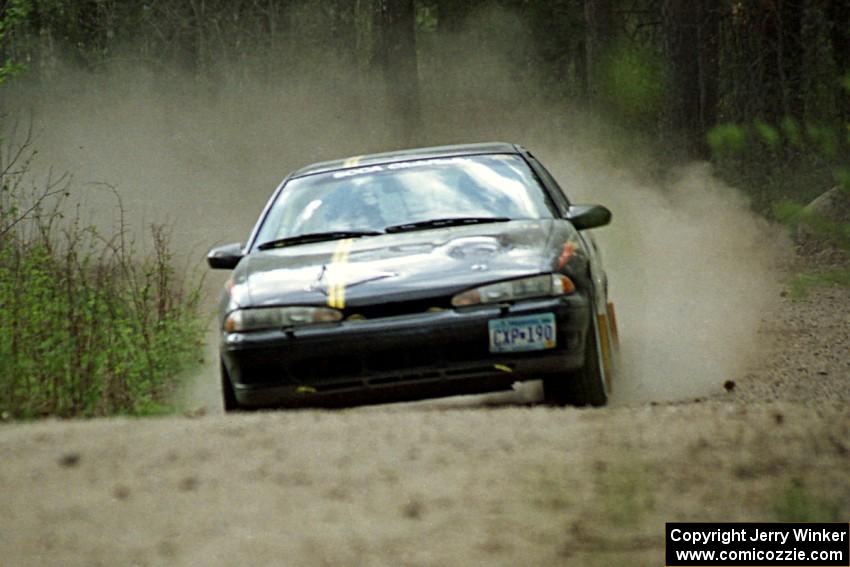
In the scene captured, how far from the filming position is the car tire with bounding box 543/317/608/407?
7914mm

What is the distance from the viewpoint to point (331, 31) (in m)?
57.3

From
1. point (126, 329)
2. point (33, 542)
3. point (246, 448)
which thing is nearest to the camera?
point (33, 542)

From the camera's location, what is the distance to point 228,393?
8.10 m

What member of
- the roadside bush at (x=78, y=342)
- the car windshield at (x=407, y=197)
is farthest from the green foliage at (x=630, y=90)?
the car windshield at (x=407, y=197)

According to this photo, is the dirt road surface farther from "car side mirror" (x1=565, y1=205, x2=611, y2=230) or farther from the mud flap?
"car side mirror" (x1=565, y1=205, x2=611, y2=230)

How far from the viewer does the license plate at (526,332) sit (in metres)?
7.63

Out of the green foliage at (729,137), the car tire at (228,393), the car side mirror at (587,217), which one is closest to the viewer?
the green foliage at (729,137)

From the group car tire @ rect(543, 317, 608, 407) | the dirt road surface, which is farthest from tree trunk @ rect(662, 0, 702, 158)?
the dirt road surface

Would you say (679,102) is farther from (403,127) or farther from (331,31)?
(331,31)

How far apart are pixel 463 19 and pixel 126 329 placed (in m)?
36.0

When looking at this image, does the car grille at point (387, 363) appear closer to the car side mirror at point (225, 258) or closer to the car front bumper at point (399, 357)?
the car front bumper at point (399, 357)

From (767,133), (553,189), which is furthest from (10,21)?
(767,133)

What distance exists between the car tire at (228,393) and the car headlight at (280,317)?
291mm

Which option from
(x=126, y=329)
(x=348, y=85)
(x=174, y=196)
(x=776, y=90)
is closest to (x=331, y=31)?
(x=348, y=85)
